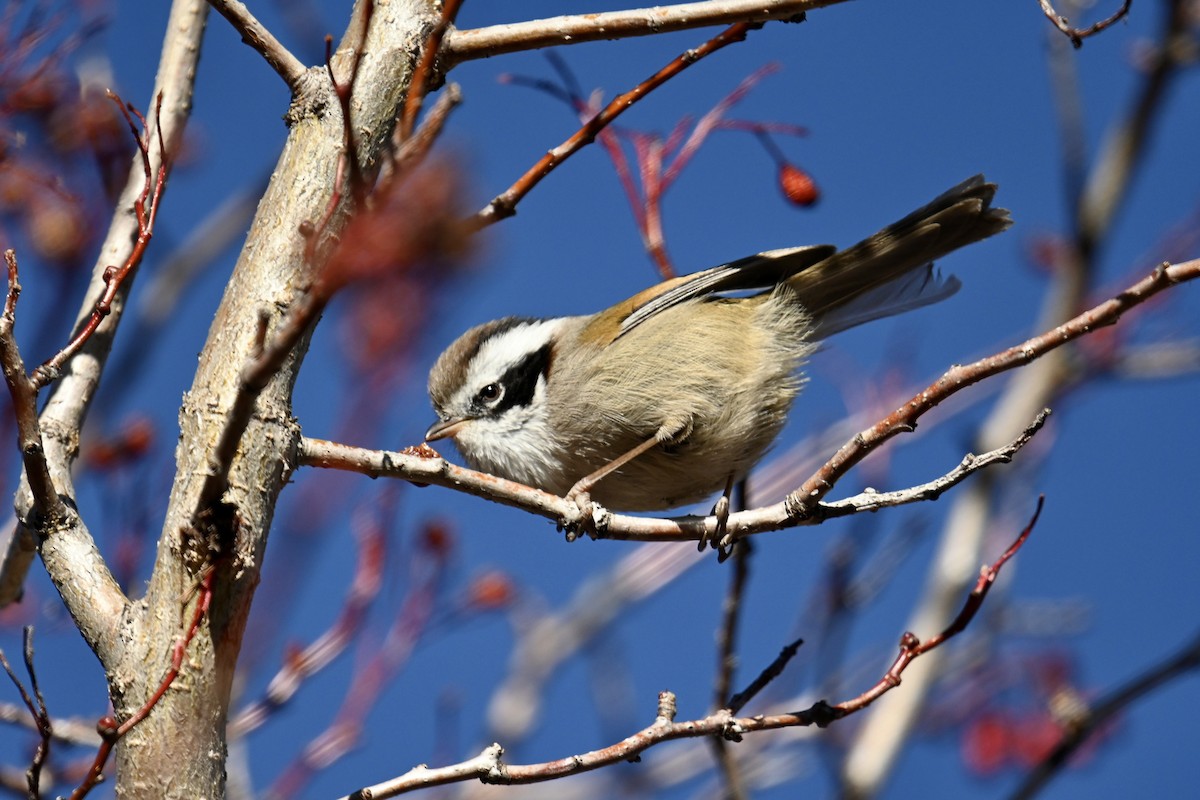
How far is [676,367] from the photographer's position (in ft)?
13.6

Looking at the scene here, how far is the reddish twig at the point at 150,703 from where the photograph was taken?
207 centimetres

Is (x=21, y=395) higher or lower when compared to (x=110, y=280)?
lower

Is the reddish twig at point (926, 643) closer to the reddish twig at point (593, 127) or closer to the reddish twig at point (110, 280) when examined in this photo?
the reddish twig at point (593, 127)

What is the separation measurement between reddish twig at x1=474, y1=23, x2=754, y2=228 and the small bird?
1.07 metres

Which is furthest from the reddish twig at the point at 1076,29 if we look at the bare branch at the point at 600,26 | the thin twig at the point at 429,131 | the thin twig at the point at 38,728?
the thin twig at the point at 38,728

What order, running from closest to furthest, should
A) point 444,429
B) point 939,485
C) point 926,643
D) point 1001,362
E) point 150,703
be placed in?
point 150,703
point 1001,362
point 939,485
point 926,643
point 444,429

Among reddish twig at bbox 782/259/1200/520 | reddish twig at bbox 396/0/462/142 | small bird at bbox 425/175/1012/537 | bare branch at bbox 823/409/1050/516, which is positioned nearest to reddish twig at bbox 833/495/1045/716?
bare branch at bbox 823/409/1050/516

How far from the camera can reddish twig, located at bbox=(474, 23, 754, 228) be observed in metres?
3.07

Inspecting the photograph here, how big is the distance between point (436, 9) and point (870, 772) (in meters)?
3.30

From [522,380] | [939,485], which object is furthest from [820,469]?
[522,380]

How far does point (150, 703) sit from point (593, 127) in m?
1.80

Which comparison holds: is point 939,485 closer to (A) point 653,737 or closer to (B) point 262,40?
(A) point 653,737

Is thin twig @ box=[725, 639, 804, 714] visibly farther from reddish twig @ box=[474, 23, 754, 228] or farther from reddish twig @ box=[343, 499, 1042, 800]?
reddish twig @ box=[474, 23, 754, 228]

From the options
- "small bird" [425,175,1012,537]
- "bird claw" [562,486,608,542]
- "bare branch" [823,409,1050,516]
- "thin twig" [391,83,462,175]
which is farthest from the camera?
"small bird" [425,175,1012,537]
